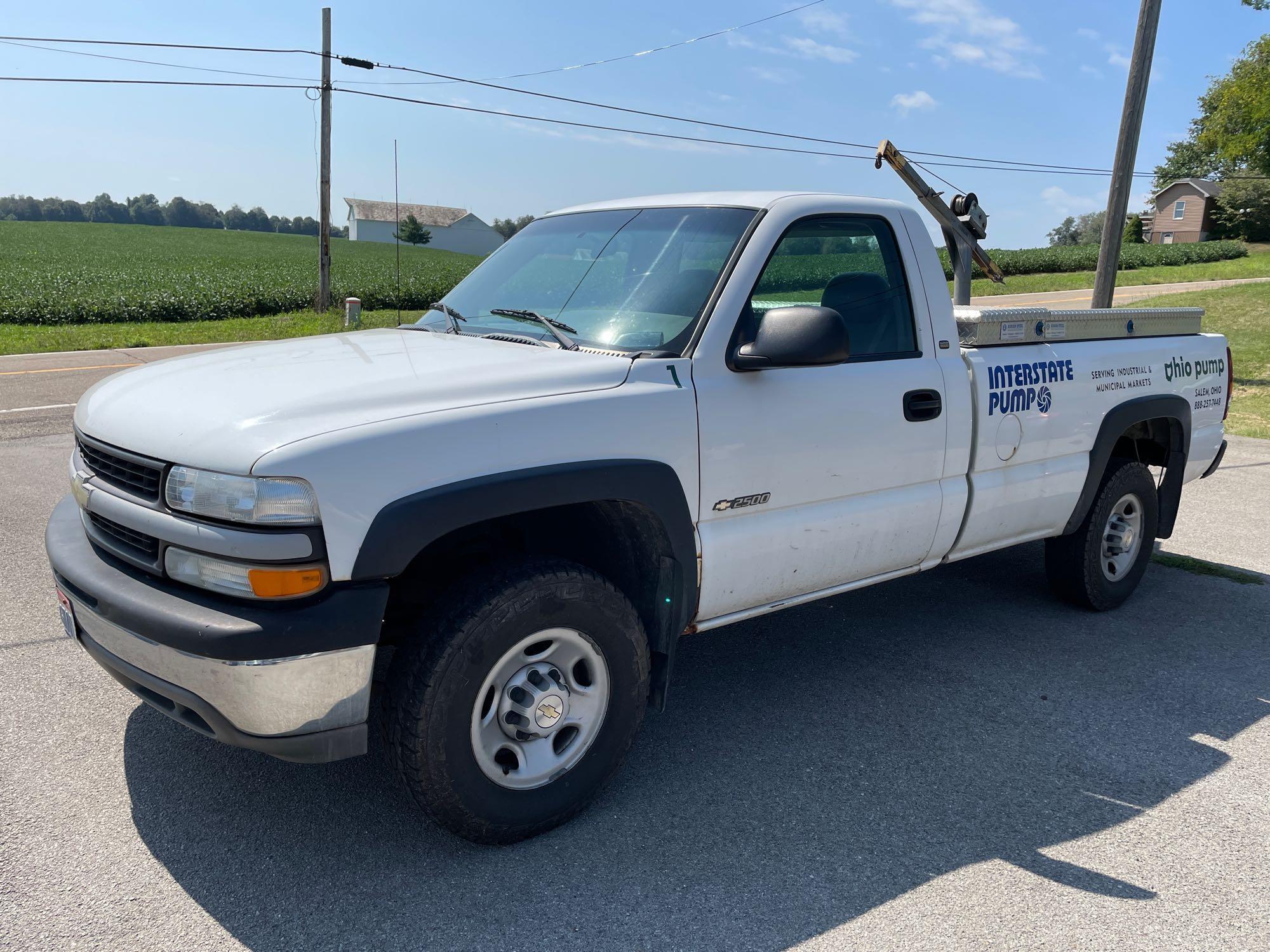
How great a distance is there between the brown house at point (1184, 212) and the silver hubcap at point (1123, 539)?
7793cm

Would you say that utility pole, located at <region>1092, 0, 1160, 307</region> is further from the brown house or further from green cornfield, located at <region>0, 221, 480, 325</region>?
the brown house

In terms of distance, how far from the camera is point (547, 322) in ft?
11.6

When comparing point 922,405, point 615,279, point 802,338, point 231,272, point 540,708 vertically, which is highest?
point 231,272

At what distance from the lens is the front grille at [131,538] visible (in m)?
2.72

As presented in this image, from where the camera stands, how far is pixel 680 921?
104 inches

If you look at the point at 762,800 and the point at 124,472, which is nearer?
the point at 124,472

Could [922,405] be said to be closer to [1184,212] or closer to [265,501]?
[265,501]

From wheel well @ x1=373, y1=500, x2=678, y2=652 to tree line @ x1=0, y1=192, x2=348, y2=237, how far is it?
397 ft

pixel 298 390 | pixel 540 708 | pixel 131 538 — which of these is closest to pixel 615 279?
pixel 298 390

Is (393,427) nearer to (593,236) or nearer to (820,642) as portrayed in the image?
(593,236)

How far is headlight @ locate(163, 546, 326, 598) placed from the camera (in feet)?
8.14

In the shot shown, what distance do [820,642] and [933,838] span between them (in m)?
1.65

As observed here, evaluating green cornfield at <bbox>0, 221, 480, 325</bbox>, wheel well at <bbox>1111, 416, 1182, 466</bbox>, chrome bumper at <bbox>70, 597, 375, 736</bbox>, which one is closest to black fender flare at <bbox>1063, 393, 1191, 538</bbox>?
wheel well at <bbox>1111, 416, 1182, 466</bbox>

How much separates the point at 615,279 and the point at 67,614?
213 centimetres
